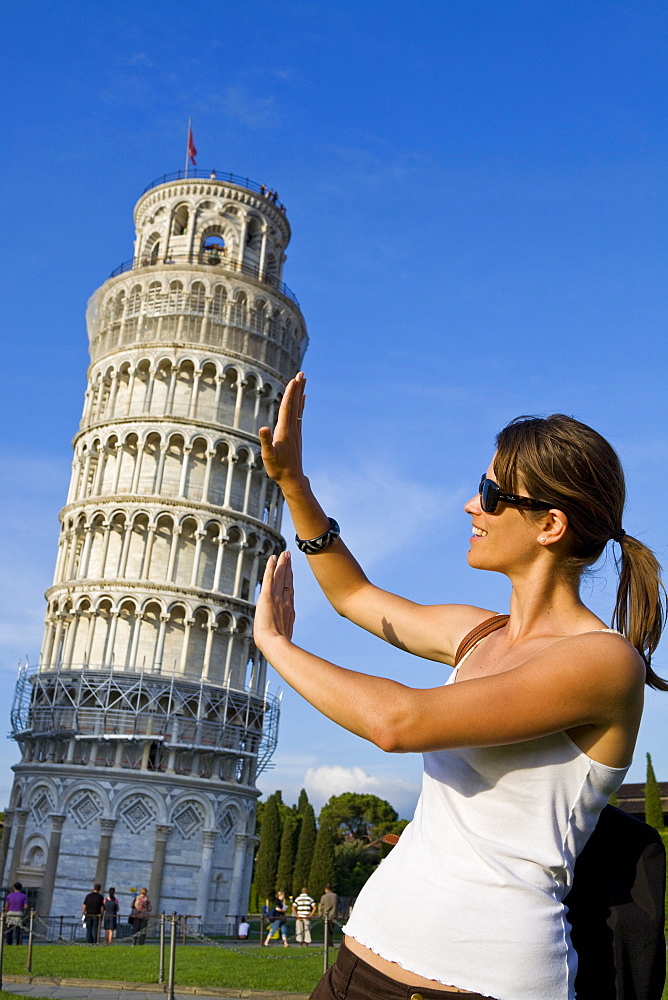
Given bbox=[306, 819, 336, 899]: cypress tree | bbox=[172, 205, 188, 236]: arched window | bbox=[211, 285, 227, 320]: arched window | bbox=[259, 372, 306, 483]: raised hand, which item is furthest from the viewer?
bbox=[306, 819, 336, 899]: cypress tree

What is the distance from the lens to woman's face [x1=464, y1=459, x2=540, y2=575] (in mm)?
1871

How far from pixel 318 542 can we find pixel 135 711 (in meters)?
34.4

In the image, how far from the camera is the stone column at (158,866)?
33.1 m

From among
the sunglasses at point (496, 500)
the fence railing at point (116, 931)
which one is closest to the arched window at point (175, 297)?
the fence railing at point (116, 931)

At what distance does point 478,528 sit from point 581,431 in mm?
287

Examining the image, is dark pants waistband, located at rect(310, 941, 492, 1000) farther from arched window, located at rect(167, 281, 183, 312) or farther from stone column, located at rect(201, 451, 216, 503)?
arched window, located at rect(167, 281, 183, 312)

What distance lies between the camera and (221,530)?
1507 inches

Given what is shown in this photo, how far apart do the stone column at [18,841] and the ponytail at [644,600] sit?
1459 inches

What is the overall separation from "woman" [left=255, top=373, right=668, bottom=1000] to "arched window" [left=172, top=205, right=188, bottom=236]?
4391cm

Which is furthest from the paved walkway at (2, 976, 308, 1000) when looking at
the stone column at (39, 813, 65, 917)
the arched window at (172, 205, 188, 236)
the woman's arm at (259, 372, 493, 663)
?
A: the arched window at (172, 205, 188, 236)

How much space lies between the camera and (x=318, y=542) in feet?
8.05

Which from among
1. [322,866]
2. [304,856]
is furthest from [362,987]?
[304,856]

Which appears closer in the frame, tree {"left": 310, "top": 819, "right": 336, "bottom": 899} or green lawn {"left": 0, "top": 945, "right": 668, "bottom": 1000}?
green lawn {"left": 0, "top": 945, "right": 668, "bottom": 1000}

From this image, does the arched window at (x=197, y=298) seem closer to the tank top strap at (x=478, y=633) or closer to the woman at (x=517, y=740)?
the tank top strap at (x=478, y=633)
